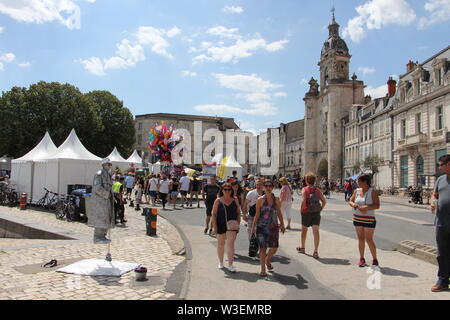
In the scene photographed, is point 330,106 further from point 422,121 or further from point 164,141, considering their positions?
point 164,141

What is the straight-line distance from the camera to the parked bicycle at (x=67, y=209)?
13.8m

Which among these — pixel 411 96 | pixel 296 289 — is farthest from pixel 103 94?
pixel 296 289

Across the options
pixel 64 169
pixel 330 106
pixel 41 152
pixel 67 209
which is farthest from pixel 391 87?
pixel 67 209

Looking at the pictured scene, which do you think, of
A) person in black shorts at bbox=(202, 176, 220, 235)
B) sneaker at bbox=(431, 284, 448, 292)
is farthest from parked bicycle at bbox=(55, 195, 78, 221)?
sneaker at bbox=(431, 284, 448, 292)

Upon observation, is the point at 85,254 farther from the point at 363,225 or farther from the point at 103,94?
the point at 103,94

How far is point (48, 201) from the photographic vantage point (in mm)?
17781

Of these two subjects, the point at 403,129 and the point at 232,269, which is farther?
the point at 403,129

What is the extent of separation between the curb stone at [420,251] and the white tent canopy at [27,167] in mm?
16540

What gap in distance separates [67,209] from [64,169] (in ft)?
11.7

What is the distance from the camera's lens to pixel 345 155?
52.8 meters

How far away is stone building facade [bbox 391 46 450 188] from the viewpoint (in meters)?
28.8

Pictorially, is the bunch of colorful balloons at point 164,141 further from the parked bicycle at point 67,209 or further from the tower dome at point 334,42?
the tower dome at point 334,42
